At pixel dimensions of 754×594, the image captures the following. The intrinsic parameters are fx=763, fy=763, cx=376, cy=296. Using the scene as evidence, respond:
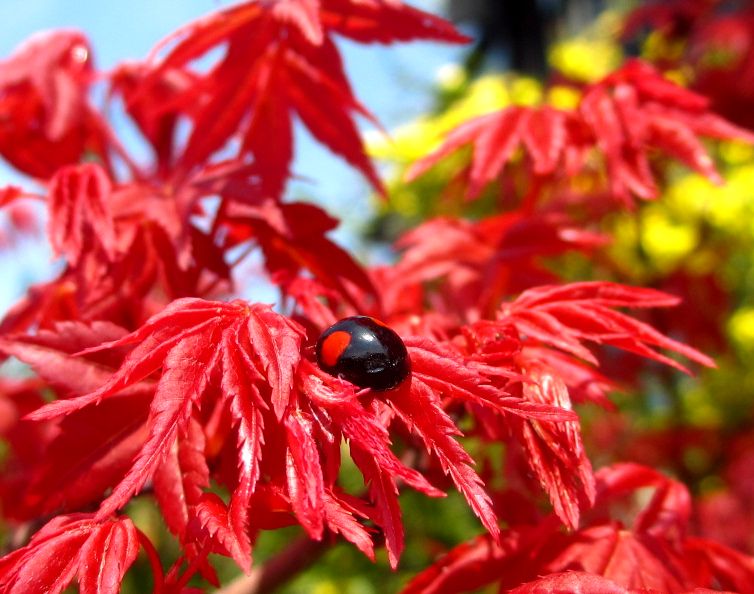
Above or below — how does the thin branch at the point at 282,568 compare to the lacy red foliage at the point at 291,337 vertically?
below

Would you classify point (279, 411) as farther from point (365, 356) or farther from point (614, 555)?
point (614, 555)

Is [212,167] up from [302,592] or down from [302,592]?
up

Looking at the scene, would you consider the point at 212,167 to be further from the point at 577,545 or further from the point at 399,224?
the point at 399,224

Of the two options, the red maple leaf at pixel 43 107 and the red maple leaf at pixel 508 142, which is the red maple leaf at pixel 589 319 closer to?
the red maple leaf at pixel 508 142

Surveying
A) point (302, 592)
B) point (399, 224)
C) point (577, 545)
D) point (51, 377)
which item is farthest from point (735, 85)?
point (399, 224)

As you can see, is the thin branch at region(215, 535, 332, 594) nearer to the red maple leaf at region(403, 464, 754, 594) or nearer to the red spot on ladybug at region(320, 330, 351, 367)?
the red maple leaf at region(403, 464, 754, 594)

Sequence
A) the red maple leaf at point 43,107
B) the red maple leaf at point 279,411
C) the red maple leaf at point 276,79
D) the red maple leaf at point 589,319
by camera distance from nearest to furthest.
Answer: the red maple leaf at point 279,411 < the red maple leaf at point 589,319 < the red maple leaf at point 276,79 < the red maple leaf at point 43,107

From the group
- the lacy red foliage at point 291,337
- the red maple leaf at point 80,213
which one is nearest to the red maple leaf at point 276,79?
the lacy red foliage at point 291,337

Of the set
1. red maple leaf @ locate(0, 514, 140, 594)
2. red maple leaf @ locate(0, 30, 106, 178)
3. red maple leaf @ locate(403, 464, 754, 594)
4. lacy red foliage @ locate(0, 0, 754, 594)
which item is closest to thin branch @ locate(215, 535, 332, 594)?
lacy red foliage @ locate(0, 0, 754, 594)
